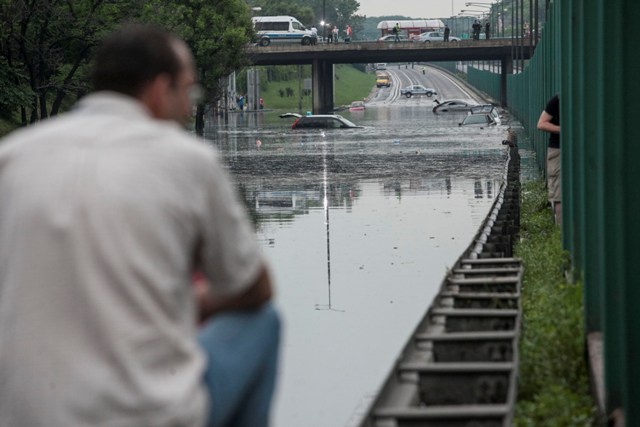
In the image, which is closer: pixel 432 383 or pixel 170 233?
pixel 170 233

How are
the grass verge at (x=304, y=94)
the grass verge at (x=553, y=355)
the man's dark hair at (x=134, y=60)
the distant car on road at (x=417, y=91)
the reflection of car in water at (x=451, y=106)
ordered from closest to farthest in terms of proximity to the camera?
the man's dark hair at (x=134, y=60), the grass verge at (x=553, y=355), the reflection of car in water at (x=451, y=106), the grass verge at (x=304, y=94), the distant car on road at (x=417, y=91)

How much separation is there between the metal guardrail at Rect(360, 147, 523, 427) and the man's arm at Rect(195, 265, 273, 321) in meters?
1.38

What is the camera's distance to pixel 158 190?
325 cm

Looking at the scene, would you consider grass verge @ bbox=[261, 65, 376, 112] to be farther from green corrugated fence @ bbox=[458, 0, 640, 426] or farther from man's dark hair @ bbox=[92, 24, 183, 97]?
man's dark hair @ bbox=[92, 24, 183, 97]

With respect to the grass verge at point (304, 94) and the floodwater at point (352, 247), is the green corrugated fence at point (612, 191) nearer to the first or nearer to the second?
the floodwater at point (352, 247)

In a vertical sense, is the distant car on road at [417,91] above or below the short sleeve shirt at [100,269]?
above

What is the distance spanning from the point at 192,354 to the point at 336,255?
12.7 meters

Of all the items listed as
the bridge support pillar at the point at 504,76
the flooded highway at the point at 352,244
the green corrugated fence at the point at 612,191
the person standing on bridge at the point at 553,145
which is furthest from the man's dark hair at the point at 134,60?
the bridge support pillar at the point at 504,76

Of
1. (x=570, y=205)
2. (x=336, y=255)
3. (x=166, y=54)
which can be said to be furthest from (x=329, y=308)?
(x=166, y=54)

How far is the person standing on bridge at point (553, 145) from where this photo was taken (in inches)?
563

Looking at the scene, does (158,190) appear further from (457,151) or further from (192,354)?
(457,151)

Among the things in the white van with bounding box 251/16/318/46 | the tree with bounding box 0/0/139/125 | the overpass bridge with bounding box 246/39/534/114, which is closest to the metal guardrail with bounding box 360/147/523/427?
the tree with bounding box 0/0/139/125

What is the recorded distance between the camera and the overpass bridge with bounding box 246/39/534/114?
313 ft

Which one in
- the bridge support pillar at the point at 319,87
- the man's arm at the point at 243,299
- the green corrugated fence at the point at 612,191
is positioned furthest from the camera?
the bridge support pillar at the point at 319,87
